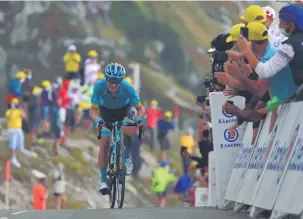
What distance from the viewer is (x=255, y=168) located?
38.5 ft

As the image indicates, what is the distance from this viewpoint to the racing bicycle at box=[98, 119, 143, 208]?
13914 mm

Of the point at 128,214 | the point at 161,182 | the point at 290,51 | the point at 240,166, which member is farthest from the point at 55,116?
the point at 290,51

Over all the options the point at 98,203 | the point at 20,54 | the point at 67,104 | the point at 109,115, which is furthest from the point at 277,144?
the point at 20,54

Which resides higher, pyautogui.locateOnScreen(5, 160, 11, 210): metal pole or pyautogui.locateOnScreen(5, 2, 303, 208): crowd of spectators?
pyautogui.locateOnScreen(5, 2, 303, 208): crowd of spectators

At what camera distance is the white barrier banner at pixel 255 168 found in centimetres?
1142

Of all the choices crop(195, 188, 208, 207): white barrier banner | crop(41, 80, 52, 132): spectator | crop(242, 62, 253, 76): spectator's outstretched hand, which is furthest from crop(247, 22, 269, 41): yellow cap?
crop(41, 80, 52, 132): spectator

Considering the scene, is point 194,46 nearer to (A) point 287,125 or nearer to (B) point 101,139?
(B) point 101,139

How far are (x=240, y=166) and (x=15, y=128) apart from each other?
21627 mm

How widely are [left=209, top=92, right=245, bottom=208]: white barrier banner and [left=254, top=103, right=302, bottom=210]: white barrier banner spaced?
275 cm

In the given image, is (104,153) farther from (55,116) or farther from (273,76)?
(55,116)

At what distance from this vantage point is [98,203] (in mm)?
34219

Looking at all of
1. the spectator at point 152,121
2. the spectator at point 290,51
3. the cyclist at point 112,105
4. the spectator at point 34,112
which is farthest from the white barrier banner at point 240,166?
the spectator at point 152,121

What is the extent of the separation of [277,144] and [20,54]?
1516 inches

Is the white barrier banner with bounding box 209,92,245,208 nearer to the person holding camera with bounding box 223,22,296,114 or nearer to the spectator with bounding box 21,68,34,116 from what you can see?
the person holding camera with bounding box 223,22,296,114
